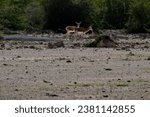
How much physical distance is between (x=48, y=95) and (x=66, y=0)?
167 ft

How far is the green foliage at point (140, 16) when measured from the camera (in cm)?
6225

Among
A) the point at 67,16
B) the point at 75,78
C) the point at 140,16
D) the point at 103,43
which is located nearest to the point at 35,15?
the point at 67,16

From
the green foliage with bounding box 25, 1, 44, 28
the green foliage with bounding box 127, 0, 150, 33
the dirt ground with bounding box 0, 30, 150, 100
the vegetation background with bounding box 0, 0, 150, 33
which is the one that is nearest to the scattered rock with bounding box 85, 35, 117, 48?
the dirt ground with bounding box 0, 30, 150, 100

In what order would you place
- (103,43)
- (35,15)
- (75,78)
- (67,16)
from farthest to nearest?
1. (35,15)
2. (67,16)
3. (103,43)
4. (75,78)

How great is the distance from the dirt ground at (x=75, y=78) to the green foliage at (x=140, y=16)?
4025 centimetres

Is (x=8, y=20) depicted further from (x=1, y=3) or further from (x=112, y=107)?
(x=112, y=107)

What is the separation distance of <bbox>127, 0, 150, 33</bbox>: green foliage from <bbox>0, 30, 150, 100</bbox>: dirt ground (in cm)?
4025

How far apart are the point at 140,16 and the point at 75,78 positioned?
48.8 metres

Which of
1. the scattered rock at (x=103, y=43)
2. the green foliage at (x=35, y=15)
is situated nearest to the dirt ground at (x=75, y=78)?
the scattered rock at (x=103, y=43)

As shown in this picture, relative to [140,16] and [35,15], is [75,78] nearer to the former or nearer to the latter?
[140,16]

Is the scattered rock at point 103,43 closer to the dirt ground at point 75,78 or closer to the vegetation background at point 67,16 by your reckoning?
the dirt ground at point 75,78

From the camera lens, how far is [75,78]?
52.0ft

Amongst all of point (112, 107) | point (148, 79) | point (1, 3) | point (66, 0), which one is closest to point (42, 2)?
point (66, 0)

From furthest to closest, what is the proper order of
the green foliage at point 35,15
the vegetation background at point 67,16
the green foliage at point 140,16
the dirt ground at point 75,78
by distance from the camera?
the green foliage at point 35,15 → the vegetation background at point 67,16 → the green foliage at point 140,16 → the dirt ground at point 75,78
